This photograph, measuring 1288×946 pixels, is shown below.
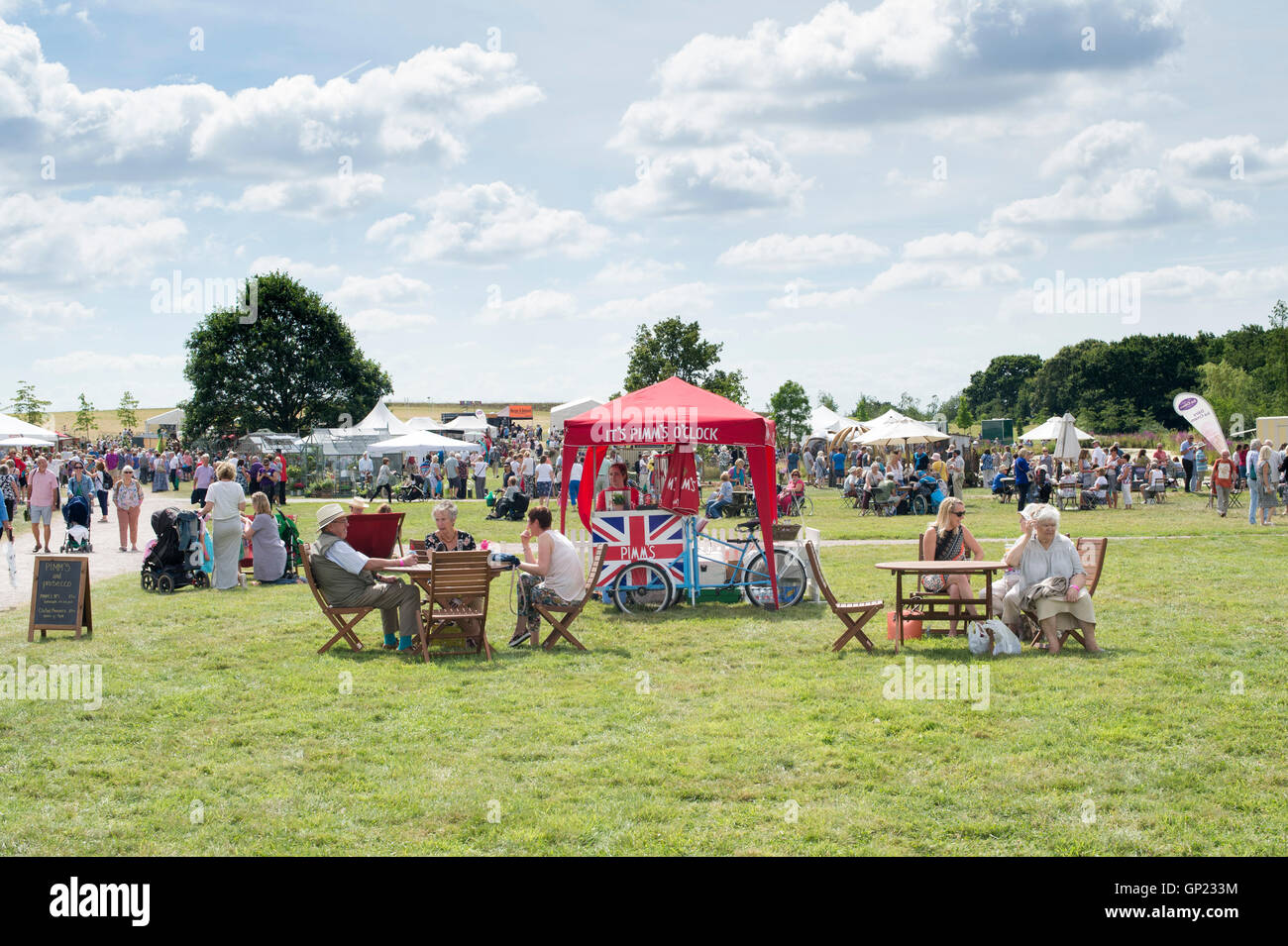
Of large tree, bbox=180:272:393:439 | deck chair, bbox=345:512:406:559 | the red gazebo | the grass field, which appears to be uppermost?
large tree, bbox=180:272:393:439

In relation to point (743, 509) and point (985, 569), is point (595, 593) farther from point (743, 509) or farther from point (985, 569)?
point (743, 509)

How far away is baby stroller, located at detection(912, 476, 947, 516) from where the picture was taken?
78.6 feet

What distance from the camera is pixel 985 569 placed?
8.23 meters

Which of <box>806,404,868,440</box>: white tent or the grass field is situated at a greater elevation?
<box>806,404,868,440</box>: white tent

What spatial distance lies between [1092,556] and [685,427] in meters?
4.24

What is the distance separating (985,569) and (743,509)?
1474 cm

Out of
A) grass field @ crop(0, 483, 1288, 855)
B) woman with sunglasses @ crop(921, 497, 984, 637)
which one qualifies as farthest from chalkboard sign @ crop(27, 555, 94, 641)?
woman with sunglasses @ crop(921, 497, 984, 637)

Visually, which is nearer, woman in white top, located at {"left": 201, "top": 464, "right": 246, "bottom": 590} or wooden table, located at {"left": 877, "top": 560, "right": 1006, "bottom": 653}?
wooden table, located at {"left": 877, "top": 560, "right": 1006, "bottom": 653}

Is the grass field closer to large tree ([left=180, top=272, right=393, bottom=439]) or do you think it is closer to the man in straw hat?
the man in straw hat

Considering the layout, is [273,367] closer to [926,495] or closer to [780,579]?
[926,495]

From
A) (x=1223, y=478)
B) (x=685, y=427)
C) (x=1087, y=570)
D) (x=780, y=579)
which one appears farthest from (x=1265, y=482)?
(x=685, y=427)

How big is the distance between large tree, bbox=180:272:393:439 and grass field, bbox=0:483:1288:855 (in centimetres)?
4475
